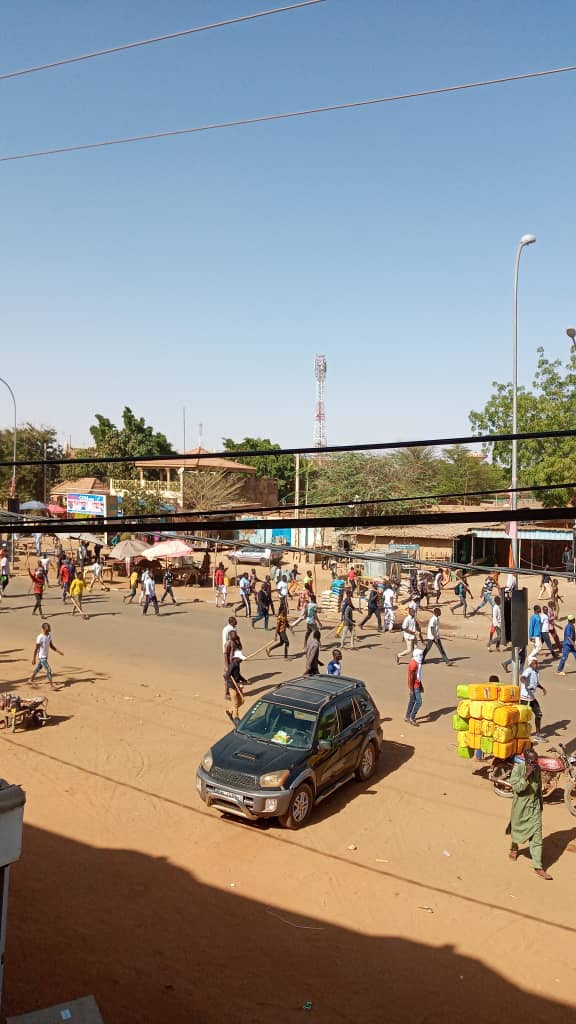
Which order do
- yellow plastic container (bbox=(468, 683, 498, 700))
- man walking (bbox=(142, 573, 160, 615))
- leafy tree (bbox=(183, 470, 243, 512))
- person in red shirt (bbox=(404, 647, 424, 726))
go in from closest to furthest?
1. yellow plastic container (bbox=(468, 683, 498, 700))
2. person in red shirt (bbox=(404, 647, 424, 726))
3. man walking (bbox=(142, 573, 160, 615))
4. leafy tree (bbox=(183, 470, 243, 512))

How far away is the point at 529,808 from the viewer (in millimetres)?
8672

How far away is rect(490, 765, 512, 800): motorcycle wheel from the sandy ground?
0.70ft

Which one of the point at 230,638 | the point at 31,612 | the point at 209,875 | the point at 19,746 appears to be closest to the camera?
the point at 209,875

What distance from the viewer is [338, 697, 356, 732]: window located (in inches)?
432

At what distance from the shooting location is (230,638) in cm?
1534

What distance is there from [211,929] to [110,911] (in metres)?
1.08

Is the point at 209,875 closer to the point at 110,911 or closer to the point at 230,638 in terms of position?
the point at 110,911

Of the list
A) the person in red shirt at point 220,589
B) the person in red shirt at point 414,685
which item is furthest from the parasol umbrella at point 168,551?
the person in red shirt at point 414,685

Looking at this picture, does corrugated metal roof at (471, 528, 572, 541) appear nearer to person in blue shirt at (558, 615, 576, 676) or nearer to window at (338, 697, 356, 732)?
person in blue shirt at (558, 615, 576, 676)

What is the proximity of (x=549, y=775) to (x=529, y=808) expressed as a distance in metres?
2.20

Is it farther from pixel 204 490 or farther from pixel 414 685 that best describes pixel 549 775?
pixel 204 490

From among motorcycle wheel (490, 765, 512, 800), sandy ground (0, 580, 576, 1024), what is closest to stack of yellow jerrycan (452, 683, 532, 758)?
motorcycle wheel (490, 765, 512, 800)

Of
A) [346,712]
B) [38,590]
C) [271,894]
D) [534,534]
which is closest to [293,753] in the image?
[346,712]

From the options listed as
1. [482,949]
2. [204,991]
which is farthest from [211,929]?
[482,949]
